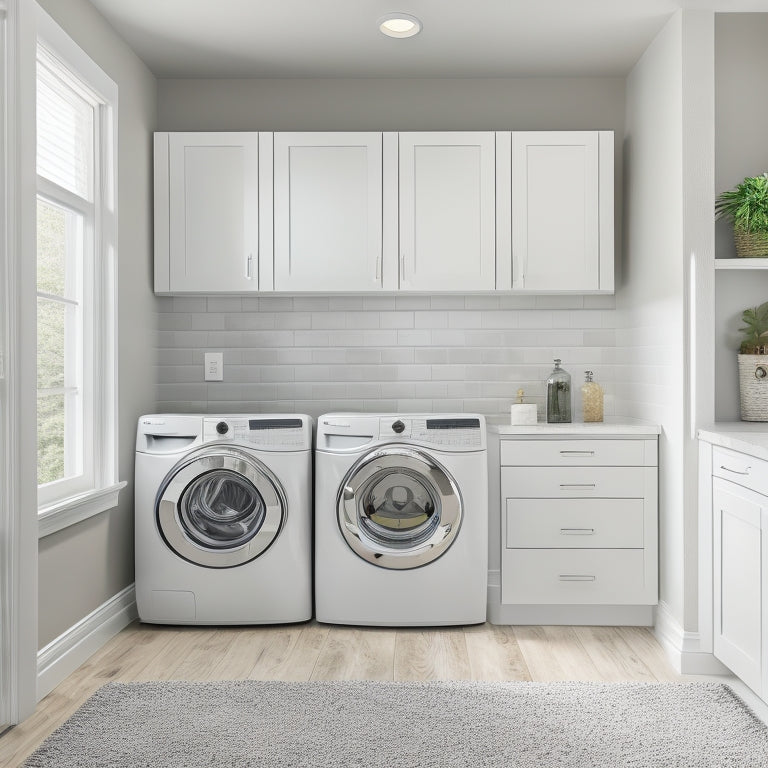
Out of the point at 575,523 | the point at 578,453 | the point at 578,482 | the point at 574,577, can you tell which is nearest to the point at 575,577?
the point at 574,577

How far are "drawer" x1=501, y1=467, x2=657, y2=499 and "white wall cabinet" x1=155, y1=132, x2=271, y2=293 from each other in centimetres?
149

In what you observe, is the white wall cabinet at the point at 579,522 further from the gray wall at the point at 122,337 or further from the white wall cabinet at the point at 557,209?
the gray wall at the point at 122,337

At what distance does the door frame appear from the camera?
2158 millimetres

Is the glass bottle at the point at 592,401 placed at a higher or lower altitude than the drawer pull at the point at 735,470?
higher

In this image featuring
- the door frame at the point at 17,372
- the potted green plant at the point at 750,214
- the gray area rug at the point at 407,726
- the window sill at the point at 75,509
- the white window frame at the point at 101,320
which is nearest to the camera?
the gray area rug at the point at 407,726

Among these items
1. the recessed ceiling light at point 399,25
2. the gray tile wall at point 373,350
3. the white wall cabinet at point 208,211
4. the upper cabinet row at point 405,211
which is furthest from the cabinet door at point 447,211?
the white wall cabinet at point 208,211

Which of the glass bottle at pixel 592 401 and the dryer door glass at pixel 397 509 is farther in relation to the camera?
the glass bottle at pixel 592 401

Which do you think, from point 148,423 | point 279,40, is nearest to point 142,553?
point 148,423

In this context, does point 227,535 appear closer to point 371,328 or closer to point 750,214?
point 371,328

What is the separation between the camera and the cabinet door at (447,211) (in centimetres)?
334

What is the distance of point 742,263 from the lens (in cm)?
277

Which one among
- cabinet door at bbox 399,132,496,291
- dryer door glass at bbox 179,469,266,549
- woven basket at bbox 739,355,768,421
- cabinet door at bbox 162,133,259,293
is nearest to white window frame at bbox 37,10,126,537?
dryer door glass at bbox 179,469,266,549

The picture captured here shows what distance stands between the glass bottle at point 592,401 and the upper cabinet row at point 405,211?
463mm

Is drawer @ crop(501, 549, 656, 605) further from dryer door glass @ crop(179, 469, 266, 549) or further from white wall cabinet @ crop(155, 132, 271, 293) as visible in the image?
white wall cabinet @ crop(155, 132, 271, 293)
